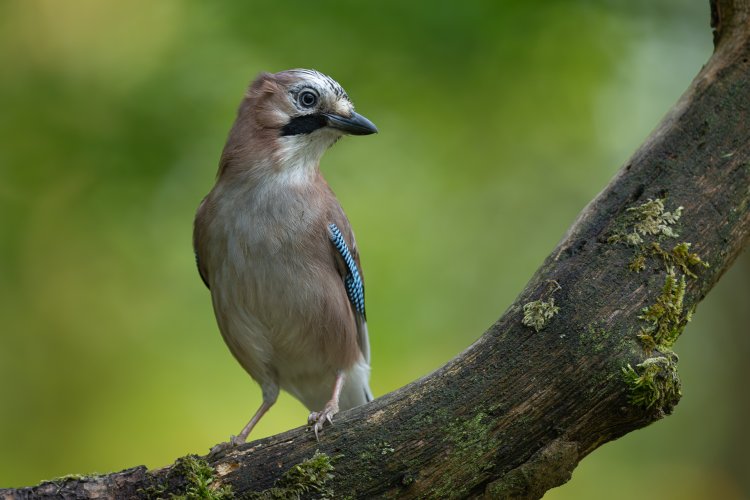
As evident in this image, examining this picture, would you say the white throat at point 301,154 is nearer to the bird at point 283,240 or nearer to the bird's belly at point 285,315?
the bird at point 283,240

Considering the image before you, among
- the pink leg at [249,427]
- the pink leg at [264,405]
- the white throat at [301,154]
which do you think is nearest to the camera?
the pink leg at [249,427]

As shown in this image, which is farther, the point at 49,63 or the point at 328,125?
the point at 49,63

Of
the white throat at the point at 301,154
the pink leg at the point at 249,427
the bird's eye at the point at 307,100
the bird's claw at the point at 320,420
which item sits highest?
the bird's eye at the point at 307,100

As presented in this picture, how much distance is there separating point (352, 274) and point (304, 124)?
121 centimetres

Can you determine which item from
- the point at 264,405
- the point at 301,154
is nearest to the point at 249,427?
the point at 264,405

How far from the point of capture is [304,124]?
6.19 meters

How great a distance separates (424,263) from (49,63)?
164 inches

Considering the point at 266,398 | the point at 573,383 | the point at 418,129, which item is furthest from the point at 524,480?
the point at 418,129

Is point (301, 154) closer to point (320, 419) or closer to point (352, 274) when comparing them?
point (352, 274)

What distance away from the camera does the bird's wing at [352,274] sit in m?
6.22

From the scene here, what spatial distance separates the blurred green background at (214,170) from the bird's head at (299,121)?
1.32 metres

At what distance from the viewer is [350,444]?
4.35m

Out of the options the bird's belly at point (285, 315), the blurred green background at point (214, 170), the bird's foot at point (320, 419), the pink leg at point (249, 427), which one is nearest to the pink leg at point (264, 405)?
the pink leg at point (249, 427)

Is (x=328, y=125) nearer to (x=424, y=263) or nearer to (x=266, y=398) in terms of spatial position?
(x=266, y=398)
